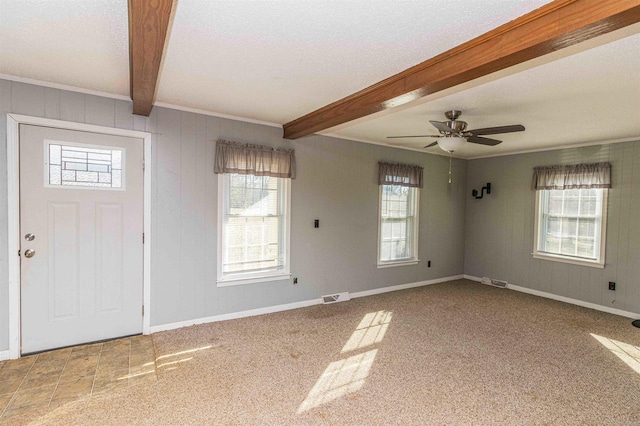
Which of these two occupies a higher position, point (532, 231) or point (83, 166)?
point (83, 166)

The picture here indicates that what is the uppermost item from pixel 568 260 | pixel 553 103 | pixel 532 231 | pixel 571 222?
pixel 553 103

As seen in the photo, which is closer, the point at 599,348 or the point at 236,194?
the point at 599,348

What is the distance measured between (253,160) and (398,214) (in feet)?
8.96

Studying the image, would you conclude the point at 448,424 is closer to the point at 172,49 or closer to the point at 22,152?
the point at 172,49

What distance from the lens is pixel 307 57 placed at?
7.54ft

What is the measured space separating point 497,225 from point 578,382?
367cm

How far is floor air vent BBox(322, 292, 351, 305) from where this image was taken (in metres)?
4.67

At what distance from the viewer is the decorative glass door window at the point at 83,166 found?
9.83 ft

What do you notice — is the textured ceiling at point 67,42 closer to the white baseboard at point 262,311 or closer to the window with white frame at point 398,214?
the white baseboard at point 262,311

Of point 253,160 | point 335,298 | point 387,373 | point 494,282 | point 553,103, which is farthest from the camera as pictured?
point 494,282

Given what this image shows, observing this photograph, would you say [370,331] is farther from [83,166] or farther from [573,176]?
[573,176]

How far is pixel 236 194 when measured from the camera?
3.97m

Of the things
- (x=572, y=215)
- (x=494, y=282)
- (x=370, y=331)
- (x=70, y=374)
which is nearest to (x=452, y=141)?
(x=370, y=331)

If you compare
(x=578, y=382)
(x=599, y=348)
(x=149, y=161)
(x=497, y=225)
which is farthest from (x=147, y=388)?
(x=497, y=225)
